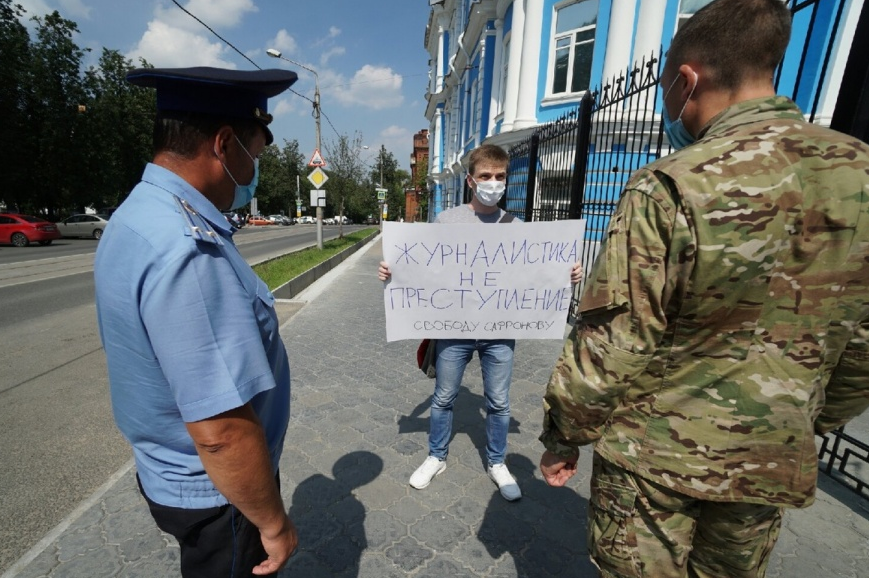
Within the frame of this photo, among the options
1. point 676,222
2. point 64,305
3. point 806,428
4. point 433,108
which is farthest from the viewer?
point 433,108

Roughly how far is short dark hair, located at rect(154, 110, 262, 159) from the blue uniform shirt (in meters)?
0.08

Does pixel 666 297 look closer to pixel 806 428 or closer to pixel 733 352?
pixel 733 352

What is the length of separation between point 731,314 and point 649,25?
12.1 m

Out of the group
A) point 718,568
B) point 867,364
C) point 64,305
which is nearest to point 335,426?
point 718,568

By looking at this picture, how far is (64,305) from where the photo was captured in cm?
727

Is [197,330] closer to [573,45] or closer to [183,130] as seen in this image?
[183,130]

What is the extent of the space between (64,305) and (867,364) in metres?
10.0

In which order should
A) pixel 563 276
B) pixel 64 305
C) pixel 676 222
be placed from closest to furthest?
pixel 676 222 < pixel 563 276 < pixel 64 305

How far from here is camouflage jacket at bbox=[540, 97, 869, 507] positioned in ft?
3.05

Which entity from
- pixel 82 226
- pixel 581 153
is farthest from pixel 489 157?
pixel 82 226

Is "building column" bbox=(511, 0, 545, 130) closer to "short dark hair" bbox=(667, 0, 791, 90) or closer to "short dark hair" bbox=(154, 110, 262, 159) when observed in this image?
"short dark hair" bbox=(667, 0, 791, 90)

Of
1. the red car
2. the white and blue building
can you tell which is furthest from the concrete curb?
the red car

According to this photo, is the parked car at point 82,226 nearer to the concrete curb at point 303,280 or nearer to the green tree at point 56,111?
the green tree at point 56,111

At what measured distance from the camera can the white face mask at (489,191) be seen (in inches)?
95.3
